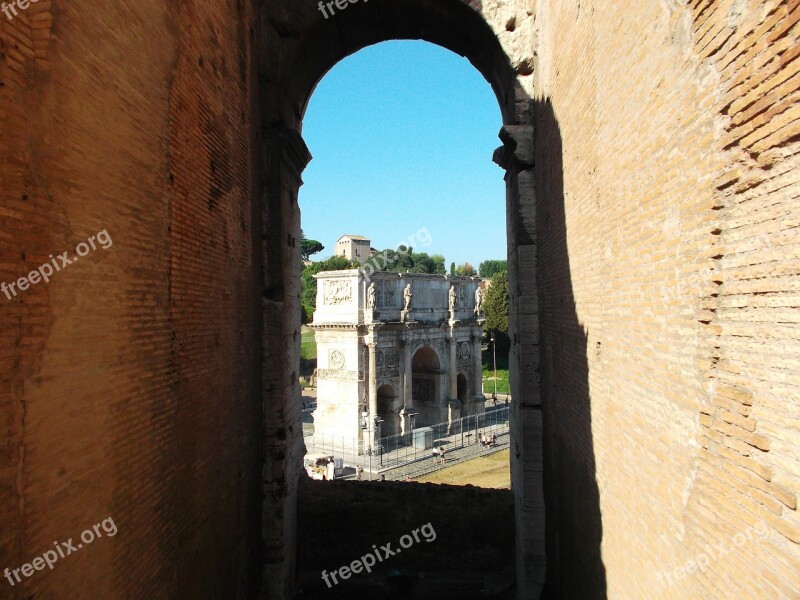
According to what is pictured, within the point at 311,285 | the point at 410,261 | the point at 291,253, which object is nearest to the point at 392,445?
the point at 291,253

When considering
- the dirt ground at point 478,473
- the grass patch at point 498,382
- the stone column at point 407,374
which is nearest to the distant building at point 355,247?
the grass patch at point 498,382

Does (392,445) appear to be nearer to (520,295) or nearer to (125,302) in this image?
(520,295)

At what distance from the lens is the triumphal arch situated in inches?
1061

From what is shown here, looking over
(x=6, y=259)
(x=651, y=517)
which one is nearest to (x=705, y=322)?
(x=651, y=517)

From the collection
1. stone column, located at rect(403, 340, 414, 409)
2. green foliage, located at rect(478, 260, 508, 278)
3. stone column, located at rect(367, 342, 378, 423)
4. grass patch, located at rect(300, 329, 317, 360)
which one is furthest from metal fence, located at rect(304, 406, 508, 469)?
green foliage, located at rect(478, 260, 508, 278)

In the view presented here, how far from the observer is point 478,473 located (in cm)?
2250

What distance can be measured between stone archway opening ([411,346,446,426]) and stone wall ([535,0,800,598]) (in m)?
26.7

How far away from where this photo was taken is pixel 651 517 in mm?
3520

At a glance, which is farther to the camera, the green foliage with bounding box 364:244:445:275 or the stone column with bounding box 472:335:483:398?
the green foliage with bounding box 364:244:445:275

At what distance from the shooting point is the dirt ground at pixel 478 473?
20844 mm

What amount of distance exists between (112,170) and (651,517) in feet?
14.5

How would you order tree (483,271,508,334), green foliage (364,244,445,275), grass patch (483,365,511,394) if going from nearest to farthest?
grass patch (483,365,511,394), tree (483,271,508,334), green foliage (364,244,445,275)

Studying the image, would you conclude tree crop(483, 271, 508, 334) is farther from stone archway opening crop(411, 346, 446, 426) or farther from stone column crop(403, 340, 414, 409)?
stone column crop(403, 340, 414, 409)

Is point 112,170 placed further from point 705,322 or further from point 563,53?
point 563,53
